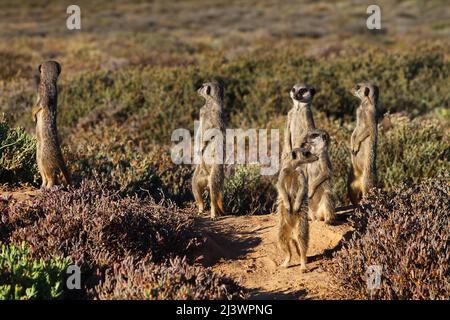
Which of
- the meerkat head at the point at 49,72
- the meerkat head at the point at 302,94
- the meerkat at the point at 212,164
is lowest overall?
the meerkat at the point at 212,164

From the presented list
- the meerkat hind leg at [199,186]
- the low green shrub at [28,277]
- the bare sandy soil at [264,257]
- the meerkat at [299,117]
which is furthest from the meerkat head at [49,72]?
the meerkat at [299,117]

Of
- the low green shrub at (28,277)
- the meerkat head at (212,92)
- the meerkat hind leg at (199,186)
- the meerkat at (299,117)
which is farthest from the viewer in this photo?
the meerkat head at (212,92)

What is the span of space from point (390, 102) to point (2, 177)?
375 inches

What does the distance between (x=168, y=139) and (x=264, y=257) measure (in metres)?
6.69

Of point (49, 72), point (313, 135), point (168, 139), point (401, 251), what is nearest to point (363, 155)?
point (313, 135)

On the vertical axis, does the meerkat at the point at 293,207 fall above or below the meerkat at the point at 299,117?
below

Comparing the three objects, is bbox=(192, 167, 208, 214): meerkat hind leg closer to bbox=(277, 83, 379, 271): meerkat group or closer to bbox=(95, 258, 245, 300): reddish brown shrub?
bbox=(277, 83, 379, 271): meerkat group

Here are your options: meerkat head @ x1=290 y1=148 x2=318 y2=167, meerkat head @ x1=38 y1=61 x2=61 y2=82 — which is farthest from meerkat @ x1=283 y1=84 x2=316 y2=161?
meerkat head @ x1=38 y1=61 x2=61 y2=82

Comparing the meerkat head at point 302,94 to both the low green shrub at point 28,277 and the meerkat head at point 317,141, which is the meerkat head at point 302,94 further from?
the low green shrub at point 28,277

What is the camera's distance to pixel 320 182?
263 inches

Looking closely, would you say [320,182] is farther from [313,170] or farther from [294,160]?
[294,160]

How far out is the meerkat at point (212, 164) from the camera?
298 inches

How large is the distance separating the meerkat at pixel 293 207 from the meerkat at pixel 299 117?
1.44 meters
